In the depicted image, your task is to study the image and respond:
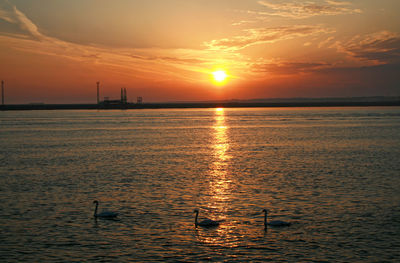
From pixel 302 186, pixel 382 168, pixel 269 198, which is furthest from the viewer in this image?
pixel 382 168

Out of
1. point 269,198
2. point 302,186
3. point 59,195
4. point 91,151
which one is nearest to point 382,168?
point 302,186

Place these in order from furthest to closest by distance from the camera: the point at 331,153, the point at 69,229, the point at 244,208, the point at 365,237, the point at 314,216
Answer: the point at 331,153
the point at 244,208
the point at 314,216
the point at 69,229
the point at 365,237

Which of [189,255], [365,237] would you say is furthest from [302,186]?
[189,255]

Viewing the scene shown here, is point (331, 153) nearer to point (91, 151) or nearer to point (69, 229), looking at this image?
point (91, 151)

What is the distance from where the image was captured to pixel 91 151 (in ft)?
146

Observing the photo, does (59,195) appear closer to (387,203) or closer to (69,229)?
(69,229)

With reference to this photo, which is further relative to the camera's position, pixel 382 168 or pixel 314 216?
pixel 382 168

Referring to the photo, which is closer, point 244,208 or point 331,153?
point 244,208

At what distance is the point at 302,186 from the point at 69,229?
44.5 feet

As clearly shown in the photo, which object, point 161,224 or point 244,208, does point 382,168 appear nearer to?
point 244,208

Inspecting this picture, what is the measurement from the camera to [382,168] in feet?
101

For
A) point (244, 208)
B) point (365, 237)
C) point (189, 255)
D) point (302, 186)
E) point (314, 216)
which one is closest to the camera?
point (189, 255)

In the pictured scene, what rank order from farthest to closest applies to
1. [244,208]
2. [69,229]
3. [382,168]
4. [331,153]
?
[331,153], [382,168], [244,208], [69,229]

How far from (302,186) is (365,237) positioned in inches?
348
